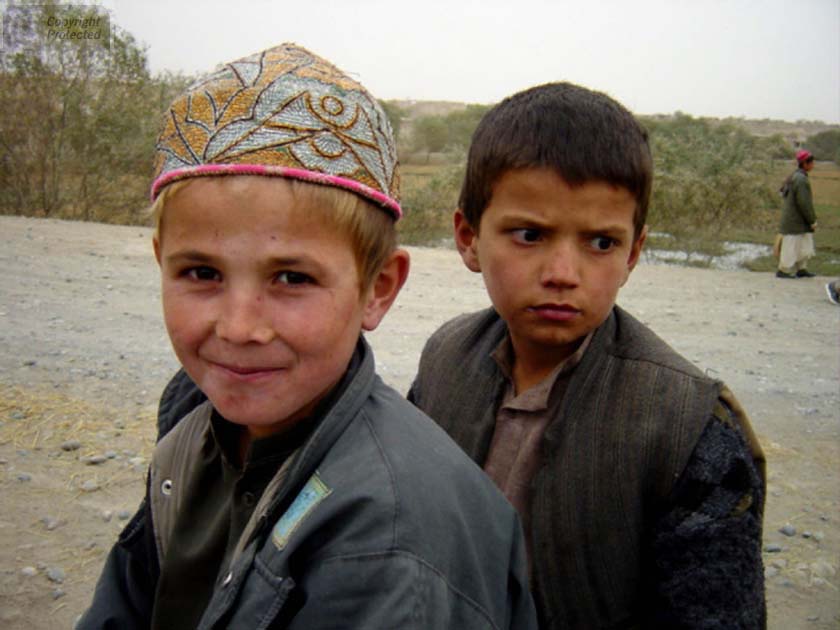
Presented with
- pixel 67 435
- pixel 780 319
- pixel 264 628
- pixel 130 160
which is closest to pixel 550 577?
pixel 264 628

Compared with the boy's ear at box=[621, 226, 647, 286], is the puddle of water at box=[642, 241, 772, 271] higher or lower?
lower

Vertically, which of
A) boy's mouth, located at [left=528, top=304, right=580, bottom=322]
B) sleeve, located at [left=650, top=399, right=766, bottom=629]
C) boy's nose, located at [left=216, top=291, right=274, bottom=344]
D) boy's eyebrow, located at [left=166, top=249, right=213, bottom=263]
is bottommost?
sleeve, located at [left=650, top=399, right=766, bottom=629]

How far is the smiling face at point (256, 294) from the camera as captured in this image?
4.08 feet

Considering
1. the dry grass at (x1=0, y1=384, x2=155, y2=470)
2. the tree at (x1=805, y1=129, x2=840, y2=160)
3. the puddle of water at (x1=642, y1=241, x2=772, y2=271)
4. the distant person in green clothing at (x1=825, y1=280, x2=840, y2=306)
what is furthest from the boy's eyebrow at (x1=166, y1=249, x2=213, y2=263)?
the tree at (x1=805, y1=129, x2=840, y2=160)

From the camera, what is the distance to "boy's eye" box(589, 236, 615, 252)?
1.76m

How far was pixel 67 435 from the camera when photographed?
163 inches

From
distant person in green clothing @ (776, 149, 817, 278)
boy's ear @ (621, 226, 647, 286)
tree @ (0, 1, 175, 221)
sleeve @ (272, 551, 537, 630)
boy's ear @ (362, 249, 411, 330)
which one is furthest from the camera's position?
tree @ (0, 1, 175, 221)

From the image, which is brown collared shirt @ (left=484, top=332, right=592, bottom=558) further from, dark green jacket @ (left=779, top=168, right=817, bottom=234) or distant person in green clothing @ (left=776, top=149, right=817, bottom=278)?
dark green jacket @ (left=779, top=168, right=817, bottom=234)

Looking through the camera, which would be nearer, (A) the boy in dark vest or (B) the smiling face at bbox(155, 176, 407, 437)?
(B) the smiling face at bbox(155, 176, 407, 437)

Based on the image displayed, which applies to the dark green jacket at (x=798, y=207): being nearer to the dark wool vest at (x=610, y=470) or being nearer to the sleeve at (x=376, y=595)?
the dark wool vest at (x=610, y=470)

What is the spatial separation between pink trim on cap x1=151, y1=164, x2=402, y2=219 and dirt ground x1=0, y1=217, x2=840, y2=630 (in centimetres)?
223

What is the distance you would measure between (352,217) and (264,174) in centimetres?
18

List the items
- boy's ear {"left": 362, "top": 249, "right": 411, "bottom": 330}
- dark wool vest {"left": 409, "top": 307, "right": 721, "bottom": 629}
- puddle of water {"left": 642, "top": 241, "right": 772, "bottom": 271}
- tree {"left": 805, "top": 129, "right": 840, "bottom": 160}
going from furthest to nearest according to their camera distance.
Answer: tree {"left": 805, "top": 129, "right": 840, "bottom": 160}, puddle of water {"left": 642, "top": 241, "right": 772, "bottom": 271}, dark wool vest {"left": 409, "top": 307, "right": 721, "bottom": 629}, boy's ear {"left": 362, "top": 249, "right": 411, "bottom": 330}

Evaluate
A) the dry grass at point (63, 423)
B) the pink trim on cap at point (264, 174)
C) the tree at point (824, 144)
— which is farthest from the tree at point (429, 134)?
the pink trim on cap at point (264, 174)
